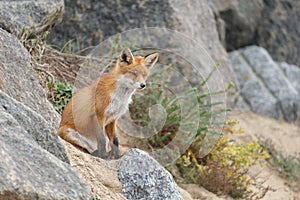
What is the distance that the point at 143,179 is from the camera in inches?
218

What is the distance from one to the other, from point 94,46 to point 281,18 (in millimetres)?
6633

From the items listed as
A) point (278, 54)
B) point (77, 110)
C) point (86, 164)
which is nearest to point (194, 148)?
point (77, 110)

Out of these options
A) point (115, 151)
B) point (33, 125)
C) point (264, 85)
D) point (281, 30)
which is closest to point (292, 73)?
point (264, 85)

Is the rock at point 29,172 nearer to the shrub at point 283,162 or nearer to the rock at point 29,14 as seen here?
the rock at point 29,14

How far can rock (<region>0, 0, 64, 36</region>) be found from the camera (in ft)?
24.4

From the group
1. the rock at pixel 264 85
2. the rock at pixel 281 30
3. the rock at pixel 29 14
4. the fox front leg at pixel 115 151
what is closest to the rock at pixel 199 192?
the fox front leg at pixel 115 151

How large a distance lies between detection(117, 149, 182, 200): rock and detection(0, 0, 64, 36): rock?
260 cm

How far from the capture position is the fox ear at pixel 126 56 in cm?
639

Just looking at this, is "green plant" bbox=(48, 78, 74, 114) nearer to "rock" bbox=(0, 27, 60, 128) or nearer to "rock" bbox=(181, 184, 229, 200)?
"rock" bbox=(0, 27, 60, 128)

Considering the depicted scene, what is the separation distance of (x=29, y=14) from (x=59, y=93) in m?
1.07

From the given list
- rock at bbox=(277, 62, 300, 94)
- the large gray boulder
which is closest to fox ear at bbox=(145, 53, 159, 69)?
the large gray boulder

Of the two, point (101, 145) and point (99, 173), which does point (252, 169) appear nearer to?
point (101, 145)

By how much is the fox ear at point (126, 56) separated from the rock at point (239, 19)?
7386 millimetres

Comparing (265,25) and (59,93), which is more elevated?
(59,93)
